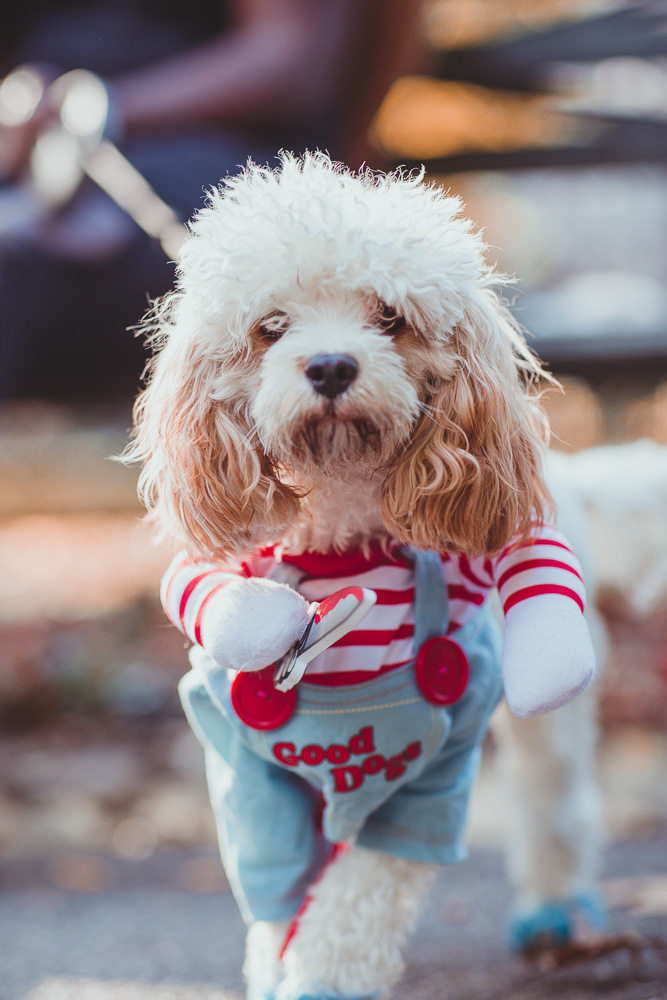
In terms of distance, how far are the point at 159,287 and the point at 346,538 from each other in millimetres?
1746

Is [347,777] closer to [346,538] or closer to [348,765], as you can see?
[348,765]

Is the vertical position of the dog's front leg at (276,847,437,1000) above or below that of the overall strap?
below

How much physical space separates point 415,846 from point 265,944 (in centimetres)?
22

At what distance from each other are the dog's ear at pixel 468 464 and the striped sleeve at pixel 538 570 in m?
0.04

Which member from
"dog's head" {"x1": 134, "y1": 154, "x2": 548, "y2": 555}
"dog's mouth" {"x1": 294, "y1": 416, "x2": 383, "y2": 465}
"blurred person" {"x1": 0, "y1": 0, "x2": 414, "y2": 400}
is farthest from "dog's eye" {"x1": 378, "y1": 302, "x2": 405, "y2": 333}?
"blurred person" {"x1": 0, "y1": 0, "x2": 414, "y2": 400}

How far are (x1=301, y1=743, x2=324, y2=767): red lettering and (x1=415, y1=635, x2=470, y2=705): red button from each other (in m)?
0.13

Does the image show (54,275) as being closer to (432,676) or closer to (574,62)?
(432,676)

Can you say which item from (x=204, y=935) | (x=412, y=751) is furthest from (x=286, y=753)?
(x=204, y=935)

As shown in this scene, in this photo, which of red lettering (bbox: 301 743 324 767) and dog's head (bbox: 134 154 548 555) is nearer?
dog's head (bbox: 134 154 548 555)

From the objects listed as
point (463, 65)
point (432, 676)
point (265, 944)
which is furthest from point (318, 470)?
point (463, 65)

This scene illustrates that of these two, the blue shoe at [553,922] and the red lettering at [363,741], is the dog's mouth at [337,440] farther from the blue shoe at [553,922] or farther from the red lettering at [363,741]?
Result: the blue shoe at [553,922]

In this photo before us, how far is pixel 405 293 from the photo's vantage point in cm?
86

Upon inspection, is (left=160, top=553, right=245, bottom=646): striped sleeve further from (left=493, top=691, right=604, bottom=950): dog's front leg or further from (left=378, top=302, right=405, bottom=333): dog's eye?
(left=493, top=691, right=604, bottom=950): dog's front leg

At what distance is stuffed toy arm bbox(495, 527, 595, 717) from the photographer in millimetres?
858
